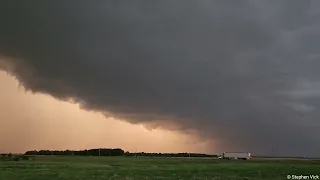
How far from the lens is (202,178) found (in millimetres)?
77188

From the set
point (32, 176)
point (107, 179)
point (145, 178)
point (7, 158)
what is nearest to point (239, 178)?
point (145, 178)

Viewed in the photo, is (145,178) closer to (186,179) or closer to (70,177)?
(186,179)

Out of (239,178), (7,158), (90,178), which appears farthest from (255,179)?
(7,158)

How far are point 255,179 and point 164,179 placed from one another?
20422 millimetres

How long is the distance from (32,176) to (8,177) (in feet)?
13.9

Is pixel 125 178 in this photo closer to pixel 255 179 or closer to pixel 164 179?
pixel 164 179

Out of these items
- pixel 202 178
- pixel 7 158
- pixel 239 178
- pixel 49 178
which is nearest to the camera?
pixel 49 178

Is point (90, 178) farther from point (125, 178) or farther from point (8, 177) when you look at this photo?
point (8, 177)

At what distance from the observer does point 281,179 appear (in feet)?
265

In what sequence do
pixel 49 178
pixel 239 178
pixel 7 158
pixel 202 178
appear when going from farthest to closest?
1. pixel 7 158
2. pixel 239 178
3. pixel 202 178
4. pixel 49 178

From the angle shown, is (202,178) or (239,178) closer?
(202,178)

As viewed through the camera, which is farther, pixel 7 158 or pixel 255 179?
pixel 7 158

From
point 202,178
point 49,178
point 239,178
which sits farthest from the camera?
point 239,178

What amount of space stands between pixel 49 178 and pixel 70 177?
3.85 meters
